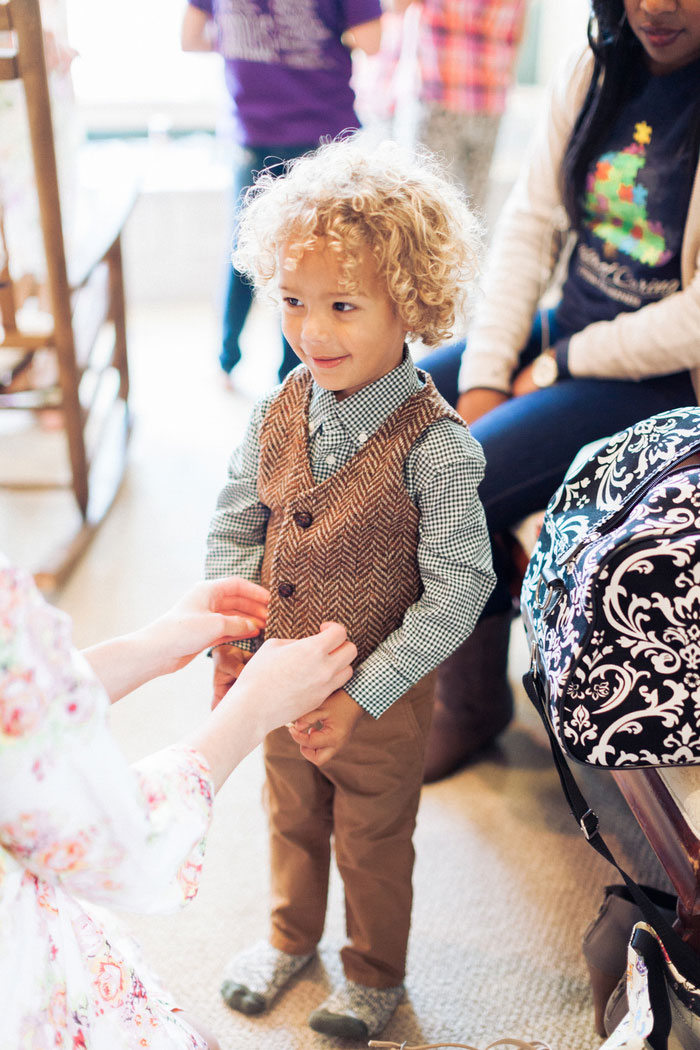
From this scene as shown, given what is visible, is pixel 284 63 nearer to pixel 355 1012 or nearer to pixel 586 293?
pixel 586 293

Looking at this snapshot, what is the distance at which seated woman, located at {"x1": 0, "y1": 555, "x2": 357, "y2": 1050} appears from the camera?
1.91ft

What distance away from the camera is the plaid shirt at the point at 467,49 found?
8.38 ft

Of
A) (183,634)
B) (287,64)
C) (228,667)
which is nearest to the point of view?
(183,634)

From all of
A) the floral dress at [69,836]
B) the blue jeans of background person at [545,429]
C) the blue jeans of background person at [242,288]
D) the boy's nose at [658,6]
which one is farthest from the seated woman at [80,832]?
the blue jeans of background person at [242,288]

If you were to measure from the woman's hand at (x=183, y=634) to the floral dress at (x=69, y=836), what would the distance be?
0.66 ft

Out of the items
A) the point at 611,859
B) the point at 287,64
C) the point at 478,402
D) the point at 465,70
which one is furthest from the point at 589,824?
the point at 465,70

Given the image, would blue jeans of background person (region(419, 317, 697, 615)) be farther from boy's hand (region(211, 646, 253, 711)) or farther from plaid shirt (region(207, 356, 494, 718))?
boy's hand (region(211, 646, 253, 711))

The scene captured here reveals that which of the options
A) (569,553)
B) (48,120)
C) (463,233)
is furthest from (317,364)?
(48,120)

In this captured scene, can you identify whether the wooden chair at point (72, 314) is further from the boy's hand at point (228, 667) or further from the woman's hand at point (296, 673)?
the woman's hand at point (296, 673)

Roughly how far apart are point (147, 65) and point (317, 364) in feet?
10.4

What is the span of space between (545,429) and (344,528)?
48cm

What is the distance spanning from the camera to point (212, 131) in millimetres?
3725

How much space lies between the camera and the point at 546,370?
1.43 metres

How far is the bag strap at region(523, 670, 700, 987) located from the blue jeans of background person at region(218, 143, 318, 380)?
125cm
